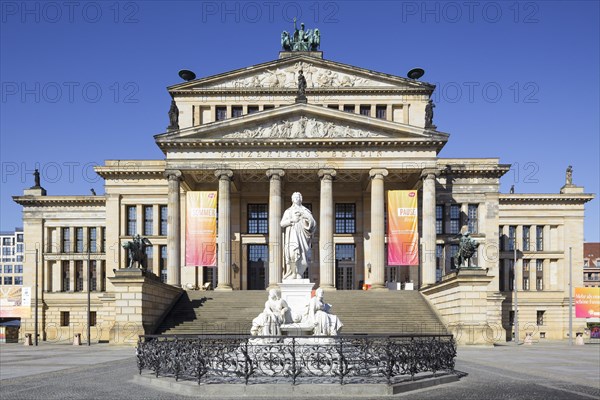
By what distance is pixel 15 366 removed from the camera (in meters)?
27.6

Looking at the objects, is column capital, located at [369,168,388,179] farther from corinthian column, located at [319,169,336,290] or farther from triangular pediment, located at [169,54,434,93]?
triangular pediment, located at [169,54,434,93]

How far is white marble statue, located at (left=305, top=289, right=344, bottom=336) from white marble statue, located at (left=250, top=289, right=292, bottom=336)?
79 centimetres

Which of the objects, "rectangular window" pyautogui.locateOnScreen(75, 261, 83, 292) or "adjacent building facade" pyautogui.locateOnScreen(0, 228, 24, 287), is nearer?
"rectangular window" pyautogui.locateOnScreen(75, 261, 83, 292)

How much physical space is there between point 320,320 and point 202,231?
34.8m

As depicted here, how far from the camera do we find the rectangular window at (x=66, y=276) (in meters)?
68.8

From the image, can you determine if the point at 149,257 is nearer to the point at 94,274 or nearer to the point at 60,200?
the point at 94,274

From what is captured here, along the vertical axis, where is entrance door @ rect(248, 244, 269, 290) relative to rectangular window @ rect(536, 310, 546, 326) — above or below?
above

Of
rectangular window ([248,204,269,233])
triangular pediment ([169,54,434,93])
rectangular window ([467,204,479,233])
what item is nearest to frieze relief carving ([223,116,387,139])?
triangular pediment ([169,54,434,93])

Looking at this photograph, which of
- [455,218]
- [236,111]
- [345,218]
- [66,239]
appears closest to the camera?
[345,218]

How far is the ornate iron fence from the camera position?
53.6 ft

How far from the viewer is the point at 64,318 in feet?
222

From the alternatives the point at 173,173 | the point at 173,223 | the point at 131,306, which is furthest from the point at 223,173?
the point at 131,306

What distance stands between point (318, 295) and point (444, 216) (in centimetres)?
4583

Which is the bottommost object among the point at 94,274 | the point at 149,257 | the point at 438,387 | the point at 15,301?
the point at 15,301
